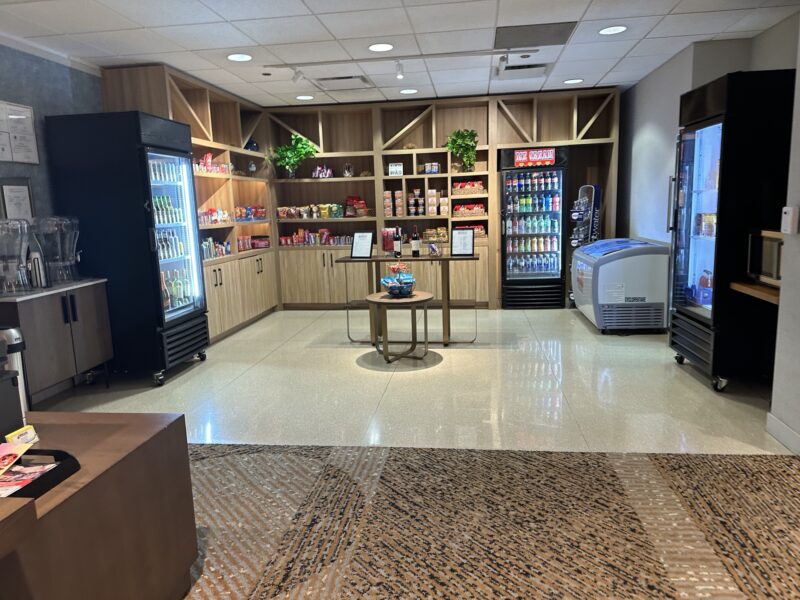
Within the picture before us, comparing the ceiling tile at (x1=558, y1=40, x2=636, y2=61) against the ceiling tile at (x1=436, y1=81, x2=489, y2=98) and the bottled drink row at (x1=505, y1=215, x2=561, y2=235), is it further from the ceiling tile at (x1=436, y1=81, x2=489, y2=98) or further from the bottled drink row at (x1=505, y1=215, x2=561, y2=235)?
the bottled drink row at (x1=505, y1=215, x2=561, y2=235)

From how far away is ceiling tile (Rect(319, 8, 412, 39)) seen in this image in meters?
4.14

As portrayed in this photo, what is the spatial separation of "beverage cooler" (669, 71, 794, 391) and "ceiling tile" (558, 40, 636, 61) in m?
1.05

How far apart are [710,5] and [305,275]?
18.7 ft

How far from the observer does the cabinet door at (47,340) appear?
155 inches

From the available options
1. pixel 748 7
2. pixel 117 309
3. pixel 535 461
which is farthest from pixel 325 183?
pixel 535 461

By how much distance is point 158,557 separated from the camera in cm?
197

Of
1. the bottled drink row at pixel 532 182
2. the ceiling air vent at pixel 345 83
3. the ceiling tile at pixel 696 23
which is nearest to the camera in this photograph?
the ceiling tile at pixel 696 23

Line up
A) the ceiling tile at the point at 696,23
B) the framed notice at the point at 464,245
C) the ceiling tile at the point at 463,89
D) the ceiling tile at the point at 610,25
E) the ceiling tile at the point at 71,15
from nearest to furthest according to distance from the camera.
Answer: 1. the ceiling tile at the point at 71,15
2. the ceiling tile at the point at 696,23
3. the ceiling tile at the point at 610,25
4. the framed notice at the point at 464,245
5. the ceiling tile at the point at 463,89

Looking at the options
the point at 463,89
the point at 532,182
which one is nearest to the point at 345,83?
the point at 463,89

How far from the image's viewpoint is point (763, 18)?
4551 millimetres

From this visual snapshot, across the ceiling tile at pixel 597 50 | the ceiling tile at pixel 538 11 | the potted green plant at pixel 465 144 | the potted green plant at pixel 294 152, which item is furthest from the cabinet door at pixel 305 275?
the ceiling tile at pixel 538 11

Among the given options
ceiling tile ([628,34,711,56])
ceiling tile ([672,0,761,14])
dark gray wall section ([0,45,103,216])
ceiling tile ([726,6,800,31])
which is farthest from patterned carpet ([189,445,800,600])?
ceiling tile ([628,34,711,56])

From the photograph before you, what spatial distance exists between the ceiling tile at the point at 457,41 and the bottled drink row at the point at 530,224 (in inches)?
112

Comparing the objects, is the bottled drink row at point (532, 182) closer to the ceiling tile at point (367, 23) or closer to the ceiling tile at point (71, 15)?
the ceiling tile at point (367, 23)
